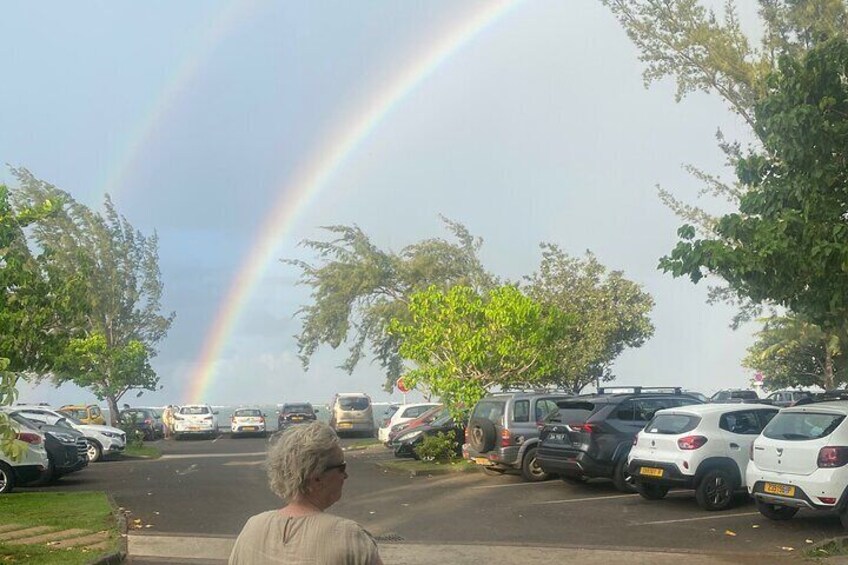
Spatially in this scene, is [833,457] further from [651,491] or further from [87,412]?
[87,412]

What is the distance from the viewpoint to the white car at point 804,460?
11.5 metres

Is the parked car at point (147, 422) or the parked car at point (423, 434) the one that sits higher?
the parked car at point (147, 422)

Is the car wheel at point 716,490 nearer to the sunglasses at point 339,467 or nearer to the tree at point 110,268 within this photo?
the sunglasses at point 339,467

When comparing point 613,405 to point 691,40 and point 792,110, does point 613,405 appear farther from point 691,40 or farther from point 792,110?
point 691,40

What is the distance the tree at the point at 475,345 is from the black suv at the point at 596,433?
5792 millimetres

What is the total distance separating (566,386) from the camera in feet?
125

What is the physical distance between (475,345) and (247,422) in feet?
77.7

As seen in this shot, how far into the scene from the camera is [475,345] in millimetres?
23469

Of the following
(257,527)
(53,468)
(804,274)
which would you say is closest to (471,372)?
(53,468)

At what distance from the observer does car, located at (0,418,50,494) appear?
17.5 metres

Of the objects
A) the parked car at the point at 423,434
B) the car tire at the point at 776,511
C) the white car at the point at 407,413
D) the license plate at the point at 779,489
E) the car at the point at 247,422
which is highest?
the car at the point at 247,422

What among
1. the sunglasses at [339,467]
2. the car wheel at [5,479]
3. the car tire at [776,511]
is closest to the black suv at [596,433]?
the car tire at [776,511]

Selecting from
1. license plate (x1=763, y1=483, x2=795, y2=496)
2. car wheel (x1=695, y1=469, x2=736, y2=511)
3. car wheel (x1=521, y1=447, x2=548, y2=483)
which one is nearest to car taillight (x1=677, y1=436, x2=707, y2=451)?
car wheel (x1=695, y1=469, x2=736, y2=511)

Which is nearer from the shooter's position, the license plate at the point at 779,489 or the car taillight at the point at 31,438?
the license plate at the point at 779,489
